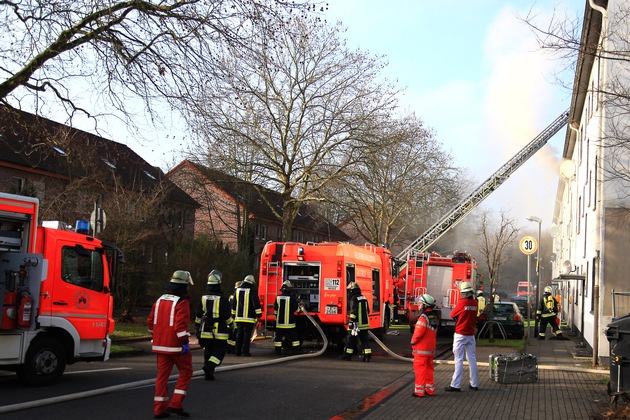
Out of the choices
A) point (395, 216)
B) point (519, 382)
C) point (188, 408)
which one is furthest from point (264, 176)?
point (188, 408)

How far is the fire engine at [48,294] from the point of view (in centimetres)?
964

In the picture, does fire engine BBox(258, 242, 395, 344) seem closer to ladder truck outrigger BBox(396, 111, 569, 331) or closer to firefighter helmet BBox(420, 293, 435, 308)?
firefighter helmet BBox(420, 293, 435, 308)

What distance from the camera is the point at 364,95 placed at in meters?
27.2

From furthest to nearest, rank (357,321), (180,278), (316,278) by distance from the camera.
A: (316,278) → (357,321) → (180,278)

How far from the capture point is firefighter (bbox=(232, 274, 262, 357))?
14531 mm

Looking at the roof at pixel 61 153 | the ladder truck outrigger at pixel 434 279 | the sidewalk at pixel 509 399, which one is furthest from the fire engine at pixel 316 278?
the ladder truck outrigger at pixel 434 279

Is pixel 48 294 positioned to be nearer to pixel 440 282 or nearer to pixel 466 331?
pixel 466 331

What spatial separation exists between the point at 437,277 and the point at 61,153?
1335cm

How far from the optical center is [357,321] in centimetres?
1423

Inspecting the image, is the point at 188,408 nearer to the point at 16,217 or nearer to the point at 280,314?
the point at 16,217

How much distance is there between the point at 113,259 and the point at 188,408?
4.07 metres

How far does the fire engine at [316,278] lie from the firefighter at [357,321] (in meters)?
0.79

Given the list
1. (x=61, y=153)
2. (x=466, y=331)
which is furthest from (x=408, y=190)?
(x=466, y=331)

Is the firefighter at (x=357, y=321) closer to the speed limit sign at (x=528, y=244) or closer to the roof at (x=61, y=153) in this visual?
the roof at (x=61, y=153)
